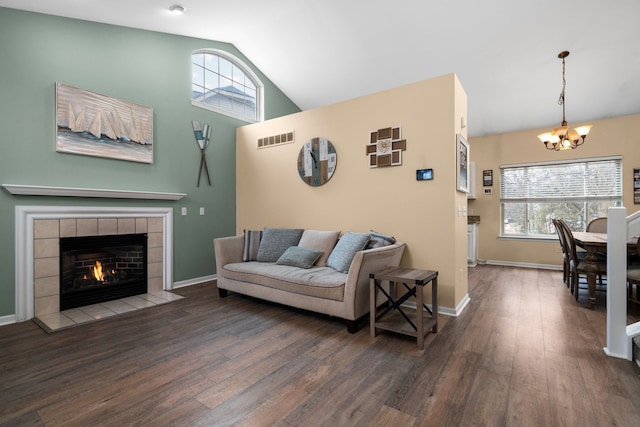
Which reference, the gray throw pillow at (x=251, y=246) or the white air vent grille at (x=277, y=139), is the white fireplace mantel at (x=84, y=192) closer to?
the gray throw pillow at (x=251, y=246)

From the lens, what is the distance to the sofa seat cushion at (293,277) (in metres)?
2.81

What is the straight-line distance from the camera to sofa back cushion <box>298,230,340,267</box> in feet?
11.7

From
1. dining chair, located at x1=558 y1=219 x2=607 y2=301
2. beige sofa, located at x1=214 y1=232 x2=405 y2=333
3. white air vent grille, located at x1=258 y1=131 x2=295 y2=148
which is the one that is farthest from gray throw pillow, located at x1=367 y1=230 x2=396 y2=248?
dining chair, located at x1=558 y1=219 x2=607 y2=301

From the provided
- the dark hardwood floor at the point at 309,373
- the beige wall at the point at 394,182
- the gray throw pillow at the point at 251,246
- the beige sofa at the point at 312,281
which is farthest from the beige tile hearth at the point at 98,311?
the beige wall at the point at 394,182

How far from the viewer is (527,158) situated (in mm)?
5754

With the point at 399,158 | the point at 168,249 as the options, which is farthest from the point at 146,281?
the point at 399,158

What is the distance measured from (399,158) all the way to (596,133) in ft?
14.2

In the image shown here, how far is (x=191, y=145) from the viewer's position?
445 centimetres

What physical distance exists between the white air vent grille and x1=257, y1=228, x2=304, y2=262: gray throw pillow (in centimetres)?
137

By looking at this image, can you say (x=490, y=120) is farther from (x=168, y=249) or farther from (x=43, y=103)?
(x=43, y=103)

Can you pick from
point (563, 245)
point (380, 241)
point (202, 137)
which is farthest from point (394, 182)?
point (202, 137)

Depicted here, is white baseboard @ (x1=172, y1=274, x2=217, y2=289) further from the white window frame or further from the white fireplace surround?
the white window frame

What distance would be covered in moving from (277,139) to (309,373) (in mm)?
3410

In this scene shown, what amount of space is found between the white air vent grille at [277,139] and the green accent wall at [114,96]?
663mm
